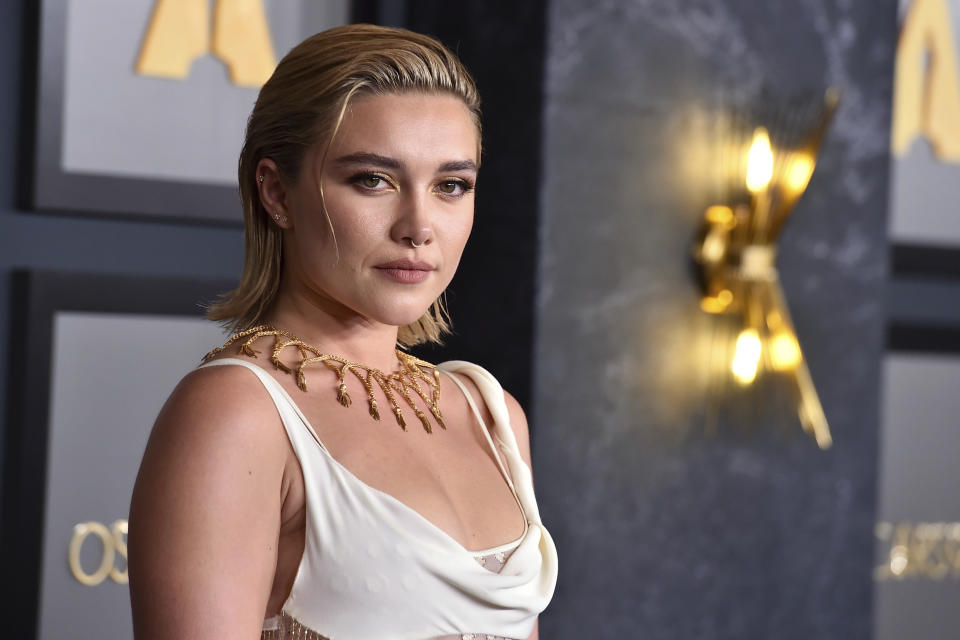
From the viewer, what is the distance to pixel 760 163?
7.00 feet

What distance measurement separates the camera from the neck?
4.08ft

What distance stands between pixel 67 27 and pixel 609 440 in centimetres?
112

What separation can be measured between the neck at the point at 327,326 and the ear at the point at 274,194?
0.28ft

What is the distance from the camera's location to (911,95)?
2.76 metres

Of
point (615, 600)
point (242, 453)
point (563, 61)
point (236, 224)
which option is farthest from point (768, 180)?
point (242, 453)

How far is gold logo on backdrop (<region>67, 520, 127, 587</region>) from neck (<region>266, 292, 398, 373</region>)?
88 centimetres

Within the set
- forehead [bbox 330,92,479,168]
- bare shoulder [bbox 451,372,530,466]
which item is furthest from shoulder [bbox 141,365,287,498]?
bare shoulder [bbox 451,372,530,466]

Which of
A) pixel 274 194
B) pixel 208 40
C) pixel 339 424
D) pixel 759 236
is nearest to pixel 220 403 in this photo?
pixel 339 424

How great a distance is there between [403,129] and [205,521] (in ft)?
1.37

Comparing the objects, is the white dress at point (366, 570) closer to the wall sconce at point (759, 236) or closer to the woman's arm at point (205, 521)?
the woman's arm at point (205, 521)

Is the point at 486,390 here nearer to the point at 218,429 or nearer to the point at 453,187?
the point at 453,187

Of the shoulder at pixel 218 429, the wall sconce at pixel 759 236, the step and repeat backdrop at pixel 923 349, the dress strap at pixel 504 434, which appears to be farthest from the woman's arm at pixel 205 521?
the step and repeat backdrop at pixel 923 349

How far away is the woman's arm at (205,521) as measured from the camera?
1.03m

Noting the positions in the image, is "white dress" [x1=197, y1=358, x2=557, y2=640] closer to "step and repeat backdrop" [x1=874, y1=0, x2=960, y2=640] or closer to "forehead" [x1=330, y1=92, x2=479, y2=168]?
"forehead" [x1=330, y1=92, x2=479, y2=168]
